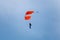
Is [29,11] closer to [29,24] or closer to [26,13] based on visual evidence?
[26,13]

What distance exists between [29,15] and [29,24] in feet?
0.64

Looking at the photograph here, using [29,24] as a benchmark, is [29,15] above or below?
above

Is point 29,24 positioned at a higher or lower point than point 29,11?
lower

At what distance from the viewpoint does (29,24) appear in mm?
2994

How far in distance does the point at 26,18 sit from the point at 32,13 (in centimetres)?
17

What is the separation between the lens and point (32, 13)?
3.00 meters

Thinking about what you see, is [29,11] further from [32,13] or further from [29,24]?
[29,24]

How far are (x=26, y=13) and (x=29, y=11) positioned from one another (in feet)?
0.25

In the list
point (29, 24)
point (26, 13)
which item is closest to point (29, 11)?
point (26, 13)

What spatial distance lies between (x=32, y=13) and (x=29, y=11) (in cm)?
10

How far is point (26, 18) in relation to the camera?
3.01 metres

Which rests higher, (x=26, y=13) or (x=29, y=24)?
(x=26, y=13)

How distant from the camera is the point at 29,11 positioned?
294 cm

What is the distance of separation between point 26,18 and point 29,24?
0.14m
